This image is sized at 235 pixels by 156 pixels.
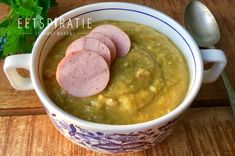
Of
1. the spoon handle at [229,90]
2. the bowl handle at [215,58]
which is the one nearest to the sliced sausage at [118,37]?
Answer: the bowl handle at [215,58]

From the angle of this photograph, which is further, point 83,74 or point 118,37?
point 118,37

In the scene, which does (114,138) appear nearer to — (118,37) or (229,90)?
(118,37)

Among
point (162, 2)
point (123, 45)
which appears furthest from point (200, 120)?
point (162, 2)

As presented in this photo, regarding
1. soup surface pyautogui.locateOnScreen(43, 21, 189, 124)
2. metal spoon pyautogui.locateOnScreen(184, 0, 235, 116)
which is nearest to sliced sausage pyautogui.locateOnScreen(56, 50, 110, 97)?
soup surface pyautogui.locateOnScreen(43, 21, 189, 124)

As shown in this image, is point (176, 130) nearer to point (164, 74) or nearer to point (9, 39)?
point (164, 74)

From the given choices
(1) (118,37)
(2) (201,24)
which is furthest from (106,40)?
(2) (201,24)

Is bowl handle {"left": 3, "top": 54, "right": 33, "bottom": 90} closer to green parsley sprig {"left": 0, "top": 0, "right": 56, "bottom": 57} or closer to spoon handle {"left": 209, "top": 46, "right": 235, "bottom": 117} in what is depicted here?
green parsley sprig {"left": 0, "top": 0, "right": 56, "bottom": 57}
